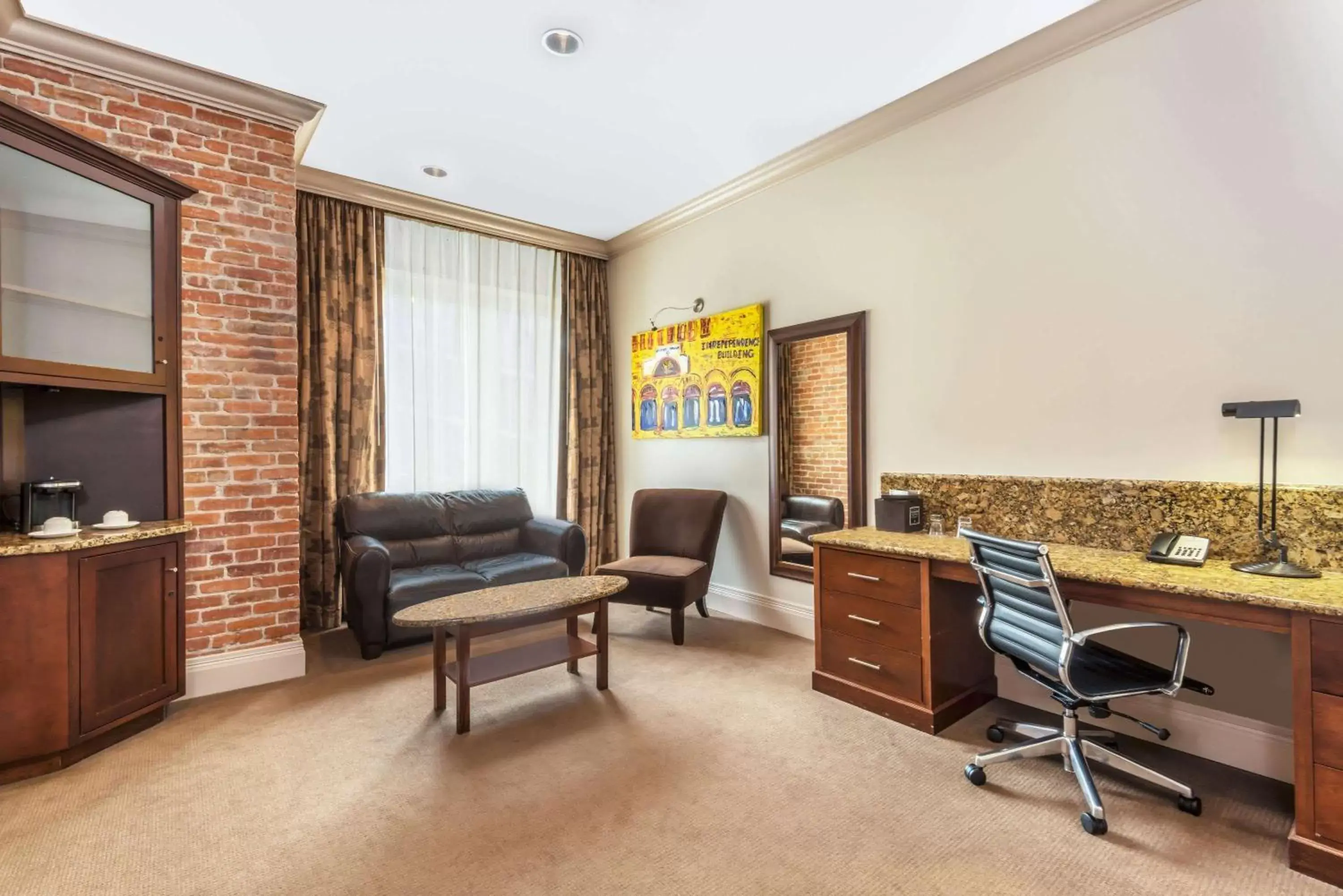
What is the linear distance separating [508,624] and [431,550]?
1736mm

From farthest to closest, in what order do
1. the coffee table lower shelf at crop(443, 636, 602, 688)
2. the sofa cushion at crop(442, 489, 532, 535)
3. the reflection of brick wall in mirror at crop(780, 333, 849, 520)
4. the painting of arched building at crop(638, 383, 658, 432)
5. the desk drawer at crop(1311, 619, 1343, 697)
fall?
the painting of arched building at crop(638, 383, 658, 432)
the sofa cushion at crop(442, 489, 532, 535)
the reflection of brick wall in mirror at crop(780, 333, 849, 520)
the coffee table lower shelf at crop(443, 636, 602, 688)
the desk drawer at crop(1311, 619, 1343, 697)

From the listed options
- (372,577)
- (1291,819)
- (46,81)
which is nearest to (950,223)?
(1291,819)

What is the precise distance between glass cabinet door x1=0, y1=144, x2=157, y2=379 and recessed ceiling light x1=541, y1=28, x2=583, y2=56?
1982 mm

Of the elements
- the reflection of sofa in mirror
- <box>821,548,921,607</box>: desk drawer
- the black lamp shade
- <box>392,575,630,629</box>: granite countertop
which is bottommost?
<box>392,575,630,629</box>: granite countertop

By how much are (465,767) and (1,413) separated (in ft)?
8.31

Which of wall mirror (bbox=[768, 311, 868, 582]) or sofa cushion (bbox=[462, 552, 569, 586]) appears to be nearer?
wall mirror (bbox=[768, 311, 868, 582])

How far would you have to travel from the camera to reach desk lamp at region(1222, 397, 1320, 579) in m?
1.99

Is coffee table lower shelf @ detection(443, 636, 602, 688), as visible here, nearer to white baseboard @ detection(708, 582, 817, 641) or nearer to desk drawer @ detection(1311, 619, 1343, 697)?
white baseboard @ detection(708, 582, 817, 641)

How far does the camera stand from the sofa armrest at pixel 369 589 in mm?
3414

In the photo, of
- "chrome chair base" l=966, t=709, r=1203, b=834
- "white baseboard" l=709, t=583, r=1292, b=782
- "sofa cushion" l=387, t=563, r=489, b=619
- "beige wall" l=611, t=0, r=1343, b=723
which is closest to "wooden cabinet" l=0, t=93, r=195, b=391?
"sofa cushion" l=387, t=563, r=489, b=619

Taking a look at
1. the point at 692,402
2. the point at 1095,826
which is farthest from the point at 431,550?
the point at 1095,826

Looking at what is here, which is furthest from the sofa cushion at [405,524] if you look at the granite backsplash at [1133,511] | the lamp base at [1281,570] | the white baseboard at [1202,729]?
the lamp base at [1281,570]

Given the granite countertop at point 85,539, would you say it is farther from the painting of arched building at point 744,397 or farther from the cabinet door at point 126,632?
the painting of arched building at point 744,397

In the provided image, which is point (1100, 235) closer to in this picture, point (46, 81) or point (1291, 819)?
point (1291, 819)
